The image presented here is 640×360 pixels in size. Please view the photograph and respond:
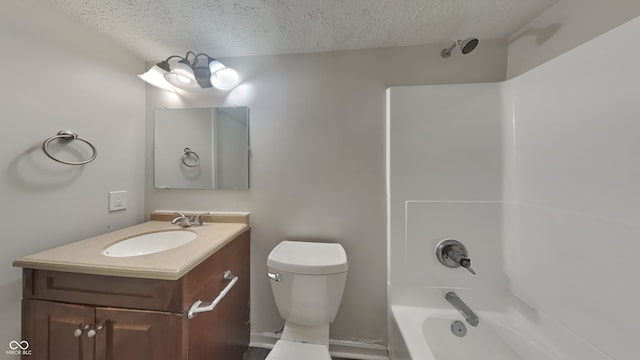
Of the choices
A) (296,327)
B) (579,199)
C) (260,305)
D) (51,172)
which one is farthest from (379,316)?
(51,172)

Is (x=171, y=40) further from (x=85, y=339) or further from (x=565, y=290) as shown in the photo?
(x=565, y=290)

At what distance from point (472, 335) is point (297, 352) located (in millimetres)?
919

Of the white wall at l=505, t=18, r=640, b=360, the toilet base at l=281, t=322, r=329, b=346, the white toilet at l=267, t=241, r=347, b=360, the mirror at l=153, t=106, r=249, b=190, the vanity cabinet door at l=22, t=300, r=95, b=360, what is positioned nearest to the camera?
the white wall at l=505, t=18, r=640, b=360

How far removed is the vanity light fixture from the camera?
129 cm

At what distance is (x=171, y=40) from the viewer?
49.8 inches

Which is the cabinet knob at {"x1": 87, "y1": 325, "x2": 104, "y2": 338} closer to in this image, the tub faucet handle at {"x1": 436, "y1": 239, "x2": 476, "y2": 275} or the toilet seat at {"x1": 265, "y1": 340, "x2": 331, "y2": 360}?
the toilet seat at {"x1": 265, "y1": 340, "x2": 331, "y2": 360}

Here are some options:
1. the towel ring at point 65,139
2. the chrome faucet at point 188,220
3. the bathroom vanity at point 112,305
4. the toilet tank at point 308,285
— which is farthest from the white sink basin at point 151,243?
the toilet tank at point 308,285

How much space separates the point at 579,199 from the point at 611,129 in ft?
0.90

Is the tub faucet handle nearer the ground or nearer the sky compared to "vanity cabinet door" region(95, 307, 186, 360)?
nearer the sky

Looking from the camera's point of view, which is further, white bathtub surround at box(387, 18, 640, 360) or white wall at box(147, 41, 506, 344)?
white wall at box(147, 41, 506, 344)

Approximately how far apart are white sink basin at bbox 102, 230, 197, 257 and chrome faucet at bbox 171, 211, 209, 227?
0.19 feet

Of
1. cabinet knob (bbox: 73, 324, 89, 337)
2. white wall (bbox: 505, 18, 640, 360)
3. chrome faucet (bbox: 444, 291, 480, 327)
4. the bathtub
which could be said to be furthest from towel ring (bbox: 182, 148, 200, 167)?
white wall (bbox: 505, 18, 640, 360)

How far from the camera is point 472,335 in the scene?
1.09 m
